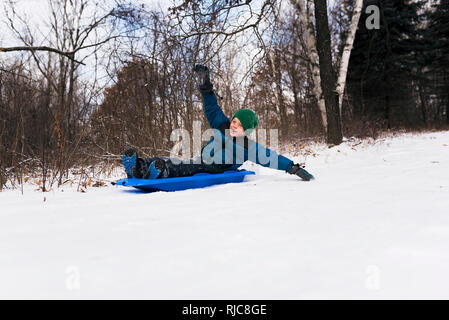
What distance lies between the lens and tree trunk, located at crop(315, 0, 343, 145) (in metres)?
6.22

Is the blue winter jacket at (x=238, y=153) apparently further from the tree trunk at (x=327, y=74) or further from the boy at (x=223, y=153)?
the tree trunk at (x=327, y=74)

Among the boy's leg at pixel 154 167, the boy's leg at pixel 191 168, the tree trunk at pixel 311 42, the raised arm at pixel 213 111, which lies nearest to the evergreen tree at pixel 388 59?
the tree trunk at pixel 311 42

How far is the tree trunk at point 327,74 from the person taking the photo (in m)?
6.22

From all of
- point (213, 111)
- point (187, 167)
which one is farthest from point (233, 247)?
point (213, 111)

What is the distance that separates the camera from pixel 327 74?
6.44 metres

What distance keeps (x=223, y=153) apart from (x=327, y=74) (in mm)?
4282

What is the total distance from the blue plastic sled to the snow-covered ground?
1.39 ft

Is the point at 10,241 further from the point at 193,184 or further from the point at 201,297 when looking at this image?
the point at 193,184

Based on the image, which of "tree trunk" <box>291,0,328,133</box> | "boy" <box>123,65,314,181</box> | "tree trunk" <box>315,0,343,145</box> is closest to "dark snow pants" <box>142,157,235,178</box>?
"boy" <box>123,65,314,181</box>

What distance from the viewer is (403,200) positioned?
1.86 meters

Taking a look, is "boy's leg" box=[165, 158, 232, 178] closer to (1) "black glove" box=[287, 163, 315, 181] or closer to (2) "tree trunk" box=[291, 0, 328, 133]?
(1) "black glove" box=[287, 163, 315, 181]

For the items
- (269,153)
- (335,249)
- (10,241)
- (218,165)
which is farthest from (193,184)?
(335,249)

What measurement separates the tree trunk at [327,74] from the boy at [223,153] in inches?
152

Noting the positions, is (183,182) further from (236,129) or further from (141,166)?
(236,129)
